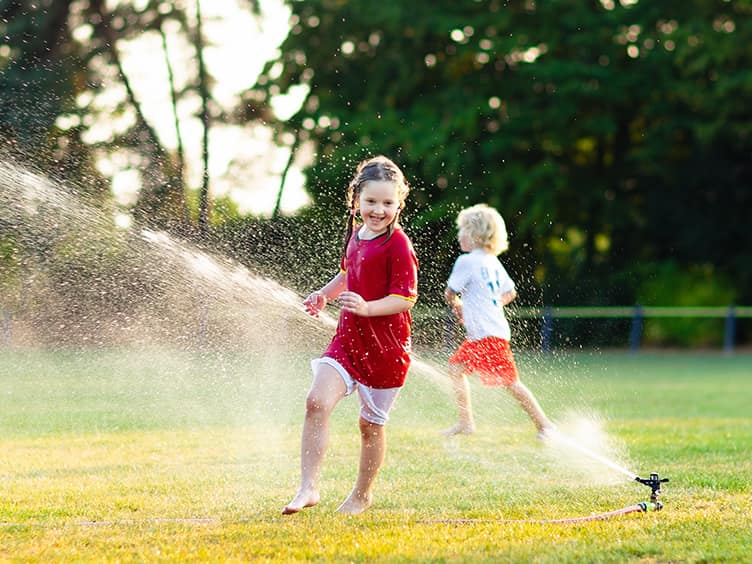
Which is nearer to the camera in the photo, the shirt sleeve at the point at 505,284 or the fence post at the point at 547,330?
the shirt sleeve at the point at 505,284

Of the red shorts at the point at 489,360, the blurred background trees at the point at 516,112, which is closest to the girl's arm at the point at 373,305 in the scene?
the red shorts at the point at 489,360

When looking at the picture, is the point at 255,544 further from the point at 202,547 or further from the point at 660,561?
the point at 660,561

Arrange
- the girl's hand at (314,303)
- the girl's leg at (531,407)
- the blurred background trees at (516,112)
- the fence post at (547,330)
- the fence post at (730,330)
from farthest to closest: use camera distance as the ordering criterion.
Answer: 1. the blurred background trees at (516,112)
2. the fence post at (730,330)
3. the fence post at (547,330)
4. the girl's leg at (531,407)
5. the girl's hand at (314,303)

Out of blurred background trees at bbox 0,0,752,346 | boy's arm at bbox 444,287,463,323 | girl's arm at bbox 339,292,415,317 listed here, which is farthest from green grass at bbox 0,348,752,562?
blurred background trees at bbox 0,0,752,346

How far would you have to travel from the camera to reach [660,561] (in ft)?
12.8

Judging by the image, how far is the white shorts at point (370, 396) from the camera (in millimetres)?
4777

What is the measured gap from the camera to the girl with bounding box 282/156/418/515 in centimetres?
470

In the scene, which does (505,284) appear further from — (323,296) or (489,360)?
(323,296)

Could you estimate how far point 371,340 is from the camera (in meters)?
4.77

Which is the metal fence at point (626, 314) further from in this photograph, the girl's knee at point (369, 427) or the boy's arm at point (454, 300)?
the girl's knee at point (369, 427)

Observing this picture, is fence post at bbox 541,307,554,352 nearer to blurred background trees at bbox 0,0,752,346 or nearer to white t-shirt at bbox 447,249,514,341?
blurred background trees at bbox 0,0,752,346

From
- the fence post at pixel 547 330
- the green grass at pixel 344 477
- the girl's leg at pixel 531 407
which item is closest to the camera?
the green grass at pixel 344 477

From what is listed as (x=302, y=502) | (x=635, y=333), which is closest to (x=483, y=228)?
(x=302, y=502)

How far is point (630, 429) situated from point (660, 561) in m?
4.58
